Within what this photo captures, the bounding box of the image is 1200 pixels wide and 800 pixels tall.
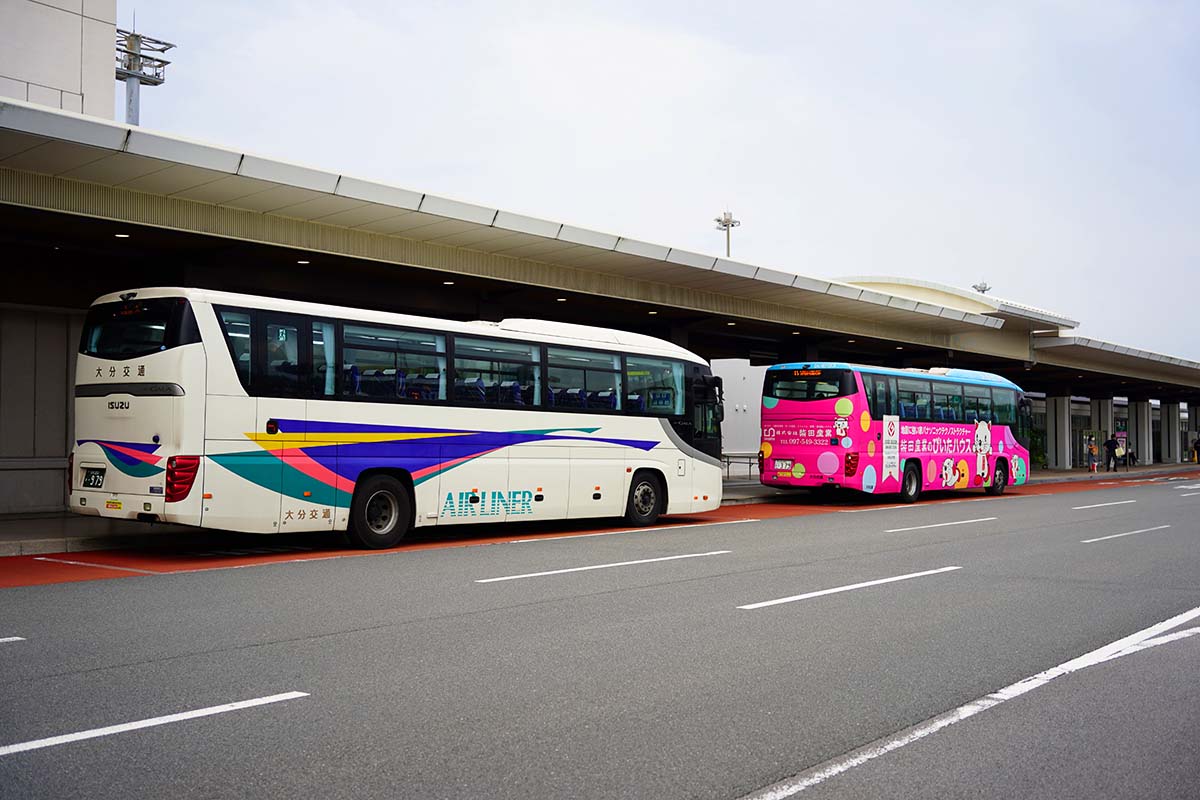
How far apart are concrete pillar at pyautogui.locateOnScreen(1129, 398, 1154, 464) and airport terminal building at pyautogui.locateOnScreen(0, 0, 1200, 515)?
144 feet

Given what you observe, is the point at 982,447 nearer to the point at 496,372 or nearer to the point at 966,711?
the point at 496,372

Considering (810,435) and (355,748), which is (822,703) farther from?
(810,435)

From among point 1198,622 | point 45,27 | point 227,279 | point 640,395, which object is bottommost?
point 1198,622

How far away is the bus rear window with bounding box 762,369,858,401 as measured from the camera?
25.2 metres

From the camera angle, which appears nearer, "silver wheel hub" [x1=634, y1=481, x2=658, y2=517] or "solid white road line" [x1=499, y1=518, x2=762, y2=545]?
"solid white road line" [x1=499, y1=518, x2=762, y2=545]

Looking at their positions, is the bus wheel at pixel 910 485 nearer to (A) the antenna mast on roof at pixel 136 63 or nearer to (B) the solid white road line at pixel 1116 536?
(B) the solid white road line at pixel 1116 536

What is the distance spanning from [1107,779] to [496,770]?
274 cm

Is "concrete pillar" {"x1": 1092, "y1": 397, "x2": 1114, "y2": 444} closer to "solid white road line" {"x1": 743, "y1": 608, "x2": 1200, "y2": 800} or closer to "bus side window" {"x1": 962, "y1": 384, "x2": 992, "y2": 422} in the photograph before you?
"bus side window" {"x1": 962, "y1": 384, "x2": 992, "y2": 422}

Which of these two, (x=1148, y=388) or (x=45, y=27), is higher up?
(x=45, y=27)

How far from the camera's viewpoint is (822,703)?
621 centimetres

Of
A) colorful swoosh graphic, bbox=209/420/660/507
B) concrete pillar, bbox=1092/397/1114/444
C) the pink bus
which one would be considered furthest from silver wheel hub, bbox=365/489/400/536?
concrete pillar, bbox=1092/397/1114/444

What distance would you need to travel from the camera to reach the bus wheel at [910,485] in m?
26.9

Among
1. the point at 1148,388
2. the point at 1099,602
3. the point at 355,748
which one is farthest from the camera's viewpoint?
the point at 1148,388

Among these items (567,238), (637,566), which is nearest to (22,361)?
(567,238)
